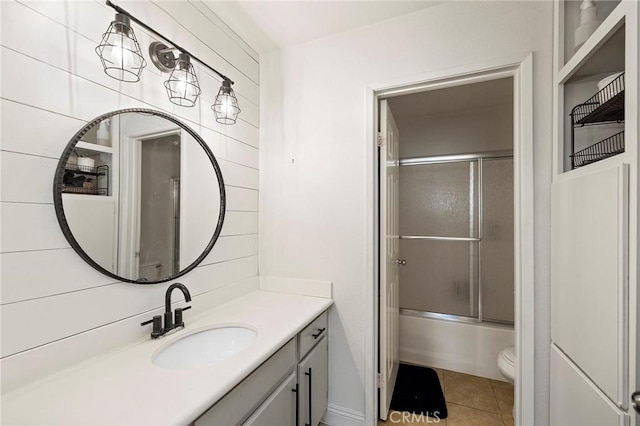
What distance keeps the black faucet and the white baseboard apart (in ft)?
3.61

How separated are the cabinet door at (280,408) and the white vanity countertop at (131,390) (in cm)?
20

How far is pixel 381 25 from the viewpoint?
164cm

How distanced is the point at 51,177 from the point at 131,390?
721 mm

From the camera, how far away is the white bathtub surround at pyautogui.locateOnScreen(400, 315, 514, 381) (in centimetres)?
231

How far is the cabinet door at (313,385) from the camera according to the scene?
1.36 m

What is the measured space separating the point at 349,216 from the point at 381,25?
3.76 feet

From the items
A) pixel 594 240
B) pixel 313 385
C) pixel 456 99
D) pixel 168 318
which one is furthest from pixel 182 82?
pixel 456 99

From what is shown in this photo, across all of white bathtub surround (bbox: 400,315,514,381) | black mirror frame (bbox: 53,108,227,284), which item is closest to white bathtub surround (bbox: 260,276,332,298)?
black mirror frame (bbox: 53,108,227,284)

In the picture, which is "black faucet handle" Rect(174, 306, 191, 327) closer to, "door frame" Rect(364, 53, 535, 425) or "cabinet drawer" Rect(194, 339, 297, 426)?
"cabinet drawer" Rect(194, 339, 297, 426)

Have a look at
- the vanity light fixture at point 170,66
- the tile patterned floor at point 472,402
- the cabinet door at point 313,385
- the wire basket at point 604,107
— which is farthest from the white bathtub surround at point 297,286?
the wire basket at point 604,107

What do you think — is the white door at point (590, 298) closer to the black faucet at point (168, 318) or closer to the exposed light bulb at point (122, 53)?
the black faucet at point (168, 318)

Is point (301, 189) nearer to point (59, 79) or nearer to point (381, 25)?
point (381, 25)

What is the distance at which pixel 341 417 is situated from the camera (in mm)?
1686

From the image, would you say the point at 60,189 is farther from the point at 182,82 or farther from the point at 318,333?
the point at 318,333
